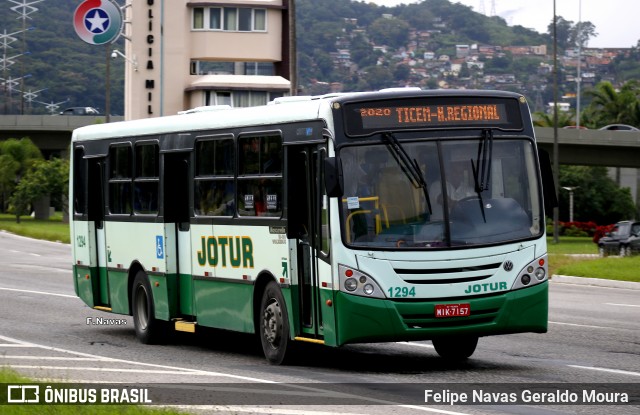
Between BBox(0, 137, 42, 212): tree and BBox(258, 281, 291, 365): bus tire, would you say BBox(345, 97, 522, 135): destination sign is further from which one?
BBox(0, 137, 42, 212): tree

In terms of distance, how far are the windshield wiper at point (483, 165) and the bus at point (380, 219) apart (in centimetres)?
1

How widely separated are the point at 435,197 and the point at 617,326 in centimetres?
695

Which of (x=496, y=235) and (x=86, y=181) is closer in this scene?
(x=496, y=235)

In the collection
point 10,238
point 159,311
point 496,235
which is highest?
point 496,235

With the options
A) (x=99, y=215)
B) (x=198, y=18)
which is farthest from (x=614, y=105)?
(x=99, y=215)

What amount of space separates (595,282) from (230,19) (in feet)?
197

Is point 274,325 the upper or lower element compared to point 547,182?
lower

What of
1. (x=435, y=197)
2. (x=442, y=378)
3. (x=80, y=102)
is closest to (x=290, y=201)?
(x=435, y=197)

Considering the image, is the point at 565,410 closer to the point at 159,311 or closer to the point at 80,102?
the point at 159,311

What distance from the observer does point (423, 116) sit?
14391 millimetres

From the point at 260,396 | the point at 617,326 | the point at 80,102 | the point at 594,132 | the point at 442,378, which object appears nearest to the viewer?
the point at 260,396

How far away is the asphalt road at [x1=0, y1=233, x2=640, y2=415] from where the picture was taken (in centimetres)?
1179

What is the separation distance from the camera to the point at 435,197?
46.2ft

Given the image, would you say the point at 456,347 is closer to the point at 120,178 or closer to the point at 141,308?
the point at 141,308
